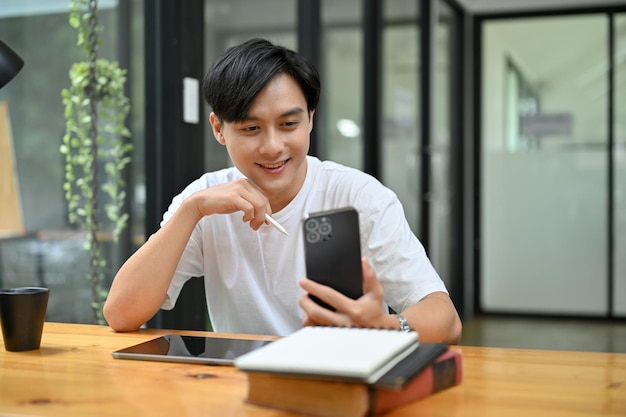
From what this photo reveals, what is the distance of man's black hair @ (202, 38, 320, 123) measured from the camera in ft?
5.06

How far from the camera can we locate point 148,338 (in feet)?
4.63

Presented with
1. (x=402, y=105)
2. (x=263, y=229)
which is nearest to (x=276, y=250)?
(x=263, y=229)

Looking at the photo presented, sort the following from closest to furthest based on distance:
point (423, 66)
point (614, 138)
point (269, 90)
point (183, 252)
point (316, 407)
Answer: point (316, 407)
point (269, 90)
point (183, 252)
point (423, 66)
point (614, 138)

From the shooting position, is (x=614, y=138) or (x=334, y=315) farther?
(x=614, y=138)

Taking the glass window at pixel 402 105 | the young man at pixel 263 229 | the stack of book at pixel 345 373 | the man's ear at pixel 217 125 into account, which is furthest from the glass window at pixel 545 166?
the stack of book at pixel 345 373

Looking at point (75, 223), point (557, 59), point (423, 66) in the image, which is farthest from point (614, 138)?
point (75, 223)

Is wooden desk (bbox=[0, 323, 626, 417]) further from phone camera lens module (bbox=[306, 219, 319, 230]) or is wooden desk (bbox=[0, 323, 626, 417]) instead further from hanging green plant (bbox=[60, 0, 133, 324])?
hanging green plant (bbox=[60, 0, 133, 324])

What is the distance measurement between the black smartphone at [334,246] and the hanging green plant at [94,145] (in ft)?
4.17

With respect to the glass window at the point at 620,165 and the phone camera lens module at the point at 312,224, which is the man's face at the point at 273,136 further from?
the glass window at the point at 620,165

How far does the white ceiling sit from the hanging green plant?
389 cm

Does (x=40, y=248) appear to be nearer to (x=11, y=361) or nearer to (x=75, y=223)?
(x=75, y=223)

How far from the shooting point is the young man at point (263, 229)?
1.52m

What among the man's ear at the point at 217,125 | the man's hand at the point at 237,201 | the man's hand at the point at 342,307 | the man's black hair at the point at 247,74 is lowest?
the man's hand at the point at 342,307

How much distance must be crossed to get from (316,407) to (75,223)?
150cm
